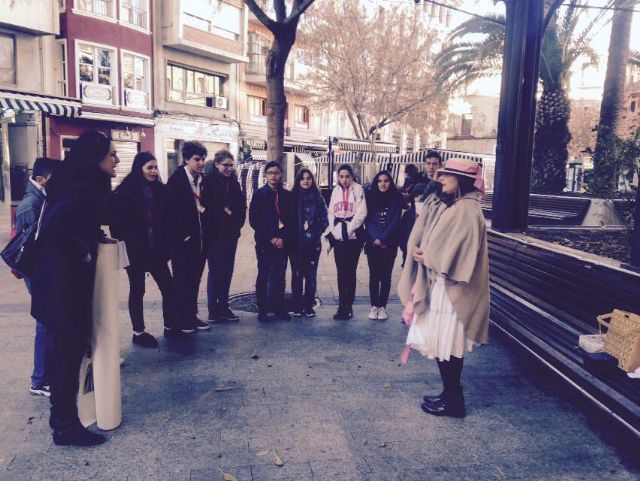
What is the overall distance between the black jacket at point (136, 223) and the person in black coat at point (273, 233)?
1280 millimetres

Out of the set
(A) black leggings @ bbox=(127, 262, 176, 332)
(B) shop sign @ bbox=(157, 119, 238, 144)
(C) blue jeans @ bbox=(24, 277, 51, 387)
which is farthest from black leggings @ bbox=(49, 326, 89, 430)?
(B) shop sign @ bbox=(157, 119, 238, 144)

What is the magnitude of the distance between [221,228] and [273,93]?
2.12 meters

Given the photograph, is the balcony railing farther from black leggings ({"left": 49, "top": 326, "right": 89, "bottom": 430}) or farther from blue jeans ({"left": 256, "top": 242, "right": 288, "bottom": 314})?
black leggings ({"left": 49, "top": 326, "right": 89, "bottom": 430})

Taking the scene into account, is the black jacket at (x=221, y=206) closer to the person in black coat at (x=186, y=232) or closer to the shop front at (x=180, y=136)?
the person in black coat at (x=186, y=232)

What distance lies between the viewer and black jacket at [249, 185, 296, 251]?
634cm

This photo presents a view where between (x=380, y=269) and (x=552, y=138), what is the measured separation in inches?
422

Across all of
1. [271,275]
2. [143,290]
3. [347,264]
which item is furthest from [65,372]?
[347,264]

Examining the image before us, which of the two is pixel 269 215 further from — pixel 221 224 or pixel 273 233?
pixel 221 224

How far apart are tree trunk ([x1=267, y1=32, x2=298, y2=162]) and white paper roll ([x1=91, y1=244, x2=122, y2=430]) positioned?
3875 mm

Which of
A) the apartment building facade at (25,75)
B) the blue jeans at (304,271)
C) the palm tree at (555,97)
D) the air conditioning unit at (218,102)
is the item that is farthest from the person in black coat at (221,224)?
the air conditioning unit at (218,102)

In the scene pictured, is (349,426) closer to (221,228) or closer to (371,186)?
(221,228)

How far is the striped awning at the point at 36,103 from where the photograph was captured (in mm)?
14773

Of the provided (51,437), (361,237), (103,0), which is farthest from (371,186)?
(103,0)

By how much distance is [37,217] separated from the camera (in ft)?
13.0
